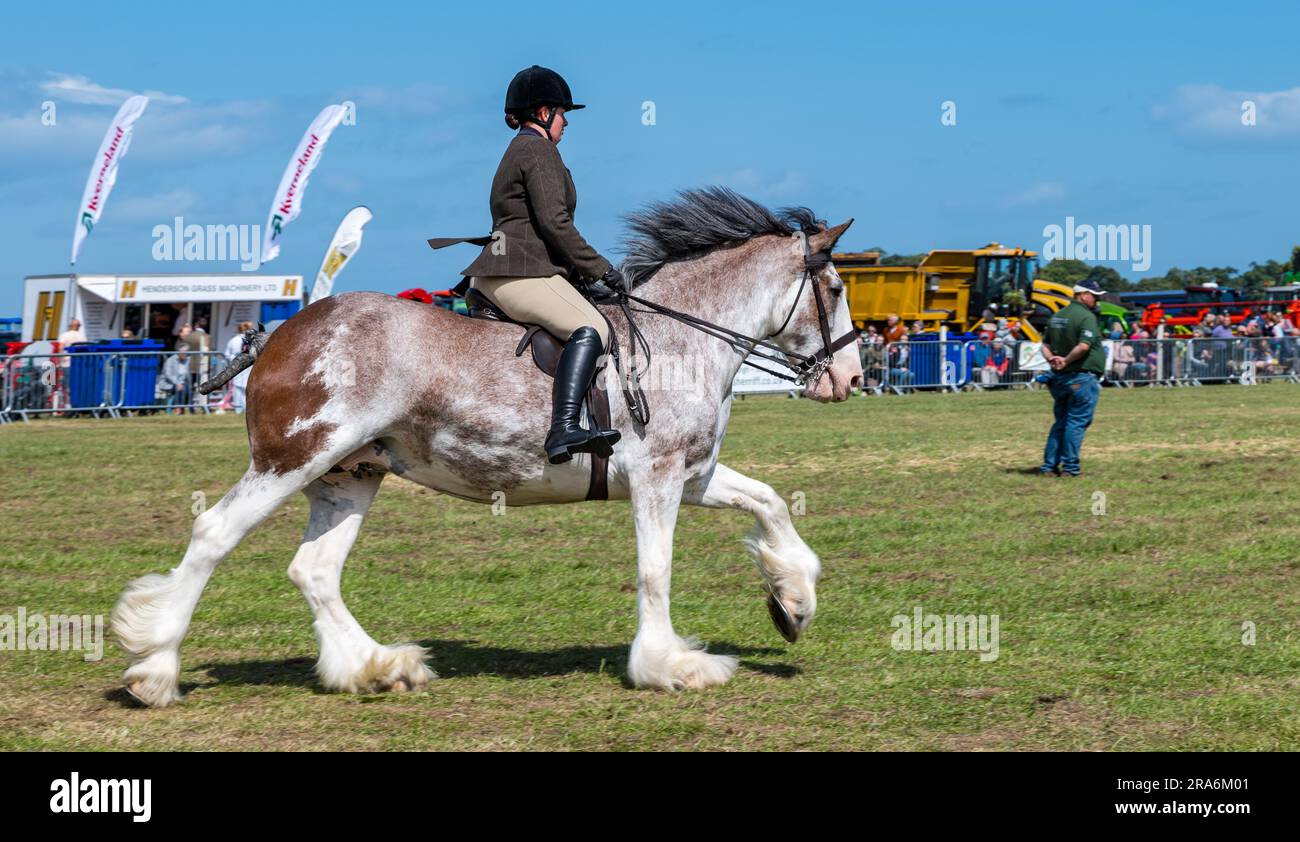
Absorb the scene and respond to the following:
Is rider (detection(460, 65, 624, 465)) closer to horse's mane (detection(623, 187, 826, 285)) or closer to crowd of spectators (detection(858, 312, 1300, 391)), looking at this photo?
horse's mane (detection(623, 187, 826, 285))

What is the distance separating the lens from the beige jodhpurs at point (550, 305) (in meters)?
7.33

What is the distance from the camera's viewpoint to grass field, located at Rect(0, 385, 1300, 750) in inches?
260

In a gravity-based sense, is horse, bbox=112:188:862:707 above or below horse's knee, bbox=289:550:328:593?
above

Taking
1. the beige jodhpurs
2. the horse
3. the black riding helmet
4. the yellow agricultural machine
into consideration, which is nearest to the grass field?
the horse

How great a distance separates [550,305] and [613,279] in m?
0.42

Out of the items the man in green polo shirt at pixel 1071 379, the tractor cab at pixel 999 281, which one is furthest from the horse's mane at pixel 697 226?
the tractor cab at pixel 999 281

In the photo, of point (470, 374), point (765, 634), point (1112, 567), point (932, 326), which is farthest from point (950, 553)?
point (932, 326)

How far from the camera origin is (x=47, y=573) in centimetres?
1110

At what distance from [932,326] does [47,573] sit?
129ft

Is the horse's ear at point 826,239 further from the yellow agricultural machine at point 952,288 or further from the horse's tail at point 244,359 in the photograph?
the yellow agricultural machine at point 952,288

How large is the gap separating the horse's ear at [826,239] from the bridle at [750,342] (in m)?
0.02
